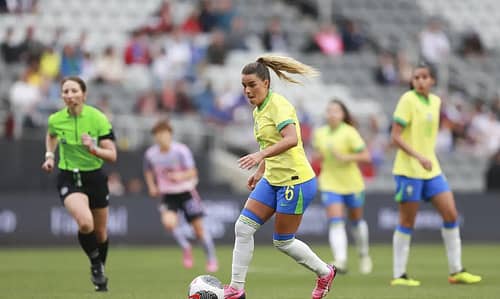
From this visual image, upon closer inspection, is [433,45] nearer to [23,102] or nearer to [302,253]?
[23,102]

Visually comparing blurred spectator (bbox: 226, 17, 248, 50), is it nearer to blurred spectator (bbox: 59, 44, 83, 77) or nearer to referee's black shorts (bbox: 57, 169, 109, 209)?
blurred spectator (bbox: 59, 44, 83, 77)

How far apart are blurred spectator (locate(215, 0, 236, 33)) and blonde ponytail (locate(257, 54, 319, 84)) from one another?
17.8m

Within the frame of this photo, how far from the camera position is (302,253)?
11219 millimetres

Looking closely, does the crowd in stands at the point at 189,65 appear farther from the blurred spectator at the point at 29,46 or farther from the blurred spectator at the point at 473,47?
the blurred spectator at the point at 473,47

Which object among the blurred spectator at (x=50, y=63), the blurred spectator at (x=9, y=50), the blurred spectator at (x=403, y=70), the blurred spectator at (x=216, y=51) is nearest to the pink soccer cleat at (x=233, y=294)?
the blurred spectator at (x=50, y=63)

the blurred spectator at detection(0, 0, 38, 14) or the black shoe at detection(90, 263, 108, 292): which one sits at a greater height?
the blurred spectator at detection(0, 0, 38, 14)

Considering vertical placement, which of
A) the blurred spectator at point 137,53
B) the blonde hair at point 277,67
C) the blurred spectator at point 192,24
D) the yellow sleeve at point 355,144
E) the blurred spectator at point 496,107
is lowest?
the yellow sleeve at point 355,144

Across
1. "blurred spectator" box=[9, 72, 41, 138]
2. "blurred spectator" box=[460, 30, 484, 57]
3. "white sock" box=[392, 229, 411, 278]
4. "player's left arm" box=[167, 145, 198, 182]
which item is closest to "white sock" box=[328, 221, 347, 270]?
"white sock" box=[392, 229, 411, 278]

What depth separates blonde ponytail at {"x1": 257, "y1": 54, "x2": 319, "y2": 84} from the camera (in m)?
11.1

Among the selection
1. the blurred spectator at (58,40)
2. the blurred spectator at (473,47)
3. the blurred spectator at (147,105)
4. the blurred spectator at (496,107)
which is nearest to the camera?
the blurred spectator at (147,105)

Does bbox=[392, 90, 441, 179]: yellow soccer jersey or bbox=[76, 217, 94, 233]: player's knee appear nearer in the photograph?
bbox=[76, 217, 94, 233]: player's knee

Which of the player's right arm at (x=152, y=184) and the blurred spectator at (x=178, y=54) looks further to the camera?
the blurred spectator at (x=178, y=54)

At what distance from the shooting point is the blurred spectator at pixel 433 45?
99.7 ft

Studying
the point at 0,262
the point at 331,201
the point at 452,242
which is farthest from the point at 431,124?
the point at 0,262
